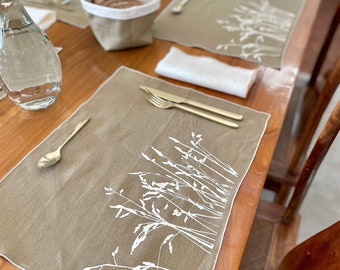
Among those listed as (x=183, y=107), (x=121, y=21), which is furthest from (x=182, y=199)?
(x=121, y=21)

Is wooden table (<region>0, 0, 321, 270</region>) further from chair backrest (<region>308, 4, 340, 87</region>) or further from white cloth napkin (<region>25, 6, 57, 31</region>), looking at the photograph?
chair backrest (<region>308, 4, 340, 87</region>)

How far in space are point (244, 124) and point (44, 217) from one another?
0.37 metres

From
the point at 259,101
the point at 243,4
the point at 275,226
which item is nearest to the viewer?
the point at 259,101

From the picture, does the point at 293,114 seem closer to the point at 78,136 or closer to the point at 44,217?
the point at 78,136

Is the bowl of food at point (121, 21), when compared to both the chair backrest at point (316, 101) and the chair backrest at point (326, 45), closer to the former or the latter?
the chair backrest at point (316, 101)

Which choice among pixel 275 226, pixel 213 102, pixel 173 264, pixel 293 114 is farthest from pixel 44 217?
pixel 293 114

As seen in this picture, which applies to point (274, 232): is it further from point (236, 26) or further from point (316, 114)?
point (236, 26)

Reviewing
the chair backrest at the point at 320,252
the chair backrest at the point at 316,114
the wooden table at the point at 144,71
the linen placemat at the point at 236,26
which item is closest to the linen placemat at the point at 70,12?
the wooden table at the point at 144,71

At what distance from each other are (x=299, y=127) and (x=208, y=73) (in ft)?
2.78

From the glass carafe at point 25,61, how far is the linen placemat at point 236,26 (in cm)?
31

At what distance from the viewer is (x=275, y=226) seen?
0.90 meters

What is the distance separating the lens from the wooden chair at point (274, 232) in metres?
0.81

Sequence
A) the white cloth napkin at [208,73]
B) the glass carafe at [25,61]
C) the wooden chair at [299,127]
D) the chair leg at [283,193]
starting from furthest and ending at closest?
the chair leg at [283,193] → the wooden chair at [299,127] → the white cloth napkin at [208,73] → the glass carafe at [25,61]

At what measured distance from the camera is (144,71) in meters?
0.78
